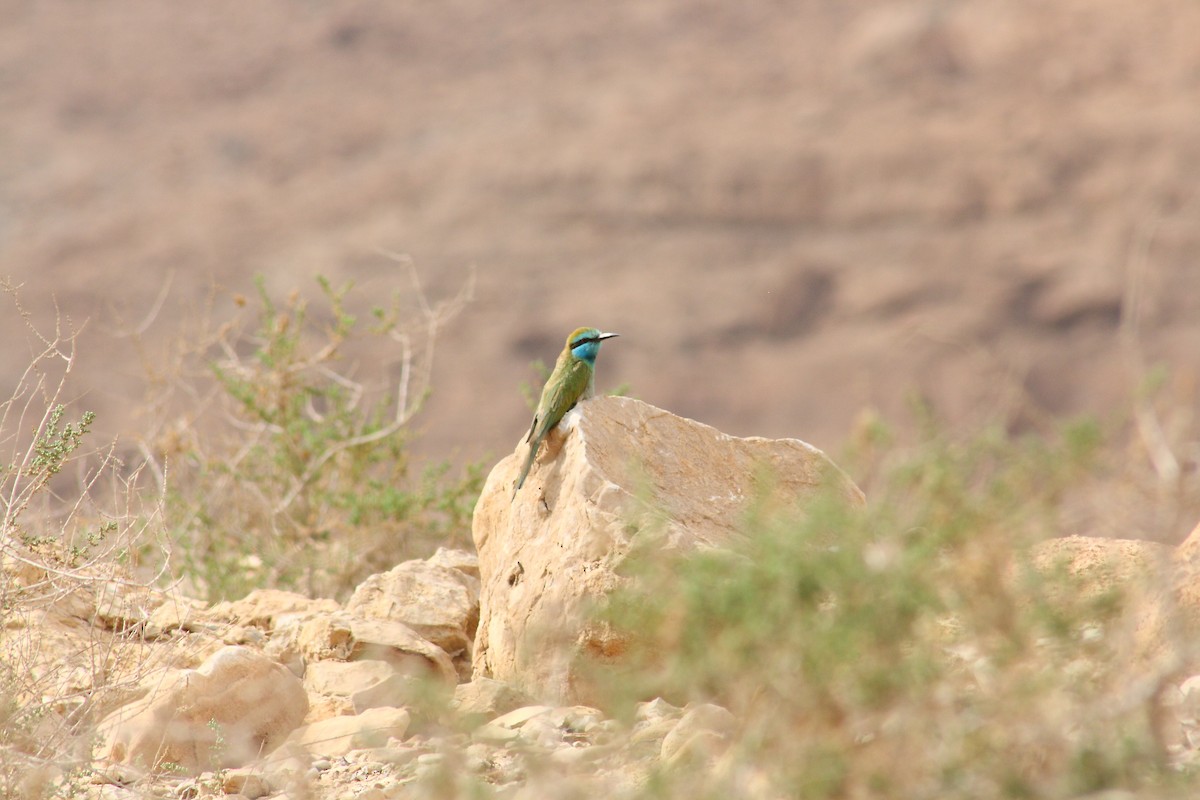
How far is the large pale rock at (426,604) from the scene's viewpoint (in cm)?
600

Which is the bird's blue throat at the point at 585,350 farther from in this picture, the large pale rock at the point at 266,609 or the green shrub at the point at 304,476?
the green shrub at the point at 304,476

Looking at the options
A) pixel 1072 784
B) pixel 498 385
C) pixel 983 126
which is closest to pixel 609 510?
pixel 1072 784

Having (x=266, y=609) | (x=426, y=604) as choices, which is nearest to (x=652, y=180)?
(x=266, y=609)

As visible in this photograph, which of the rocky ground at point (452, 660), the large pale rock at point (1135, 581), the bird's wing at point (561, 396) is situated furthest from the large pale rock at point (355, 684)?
the large pale rock at point (1135, 581)

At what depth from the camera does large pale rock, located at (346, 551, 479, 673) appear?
600cm

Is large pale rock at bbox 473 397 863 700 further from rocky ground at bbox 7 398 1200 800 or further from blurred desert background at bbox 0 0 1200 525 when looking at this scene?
blurred desert background at bbox 0 0 1200 525

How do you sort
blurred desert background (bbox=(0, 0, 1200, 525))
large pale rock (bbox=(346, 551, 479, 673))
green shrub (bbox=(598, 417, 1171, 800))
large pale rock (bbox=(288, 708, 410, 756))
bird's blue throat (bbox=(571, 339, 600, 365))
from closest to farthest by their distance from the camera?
green shrub (bbox=(598, 417, 1171, 800)) < large pale rock (bbox=(288, 708, 410, 756)) < large pale rock (bbox=(346, 551, 479, 673)) < bird's blue throat (bbox=(571, 339, 600, 365)) < blurred desert background (bbox=(0, 0, 1200, 525))

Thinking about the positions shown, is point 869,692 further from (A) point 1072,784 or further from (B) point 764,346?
(B) point 764,346

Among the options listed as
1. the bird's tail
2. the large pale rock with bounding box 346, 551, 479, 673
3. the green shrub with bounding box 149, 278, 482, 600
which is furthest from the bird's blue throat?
the green shrub with bounding box 149, 278, 482, 600

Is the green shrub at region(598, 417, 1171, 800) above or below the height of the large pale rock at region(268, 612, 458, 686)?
above

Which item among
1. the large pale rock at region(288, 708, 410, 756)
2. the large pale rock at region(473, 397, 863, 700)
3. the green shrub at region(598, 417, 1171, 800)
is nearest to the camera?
the green shrub at region(598, 417, 1171, 800)

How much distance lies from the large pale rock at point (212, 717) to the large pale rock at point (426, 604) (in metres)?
0.67

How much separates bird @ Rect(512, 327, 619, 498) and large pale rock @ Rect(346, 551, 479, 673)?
706 millimetres

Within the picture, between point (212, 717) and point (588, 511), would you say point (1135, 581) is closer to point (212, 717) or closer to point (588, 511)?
point (588, 511)
